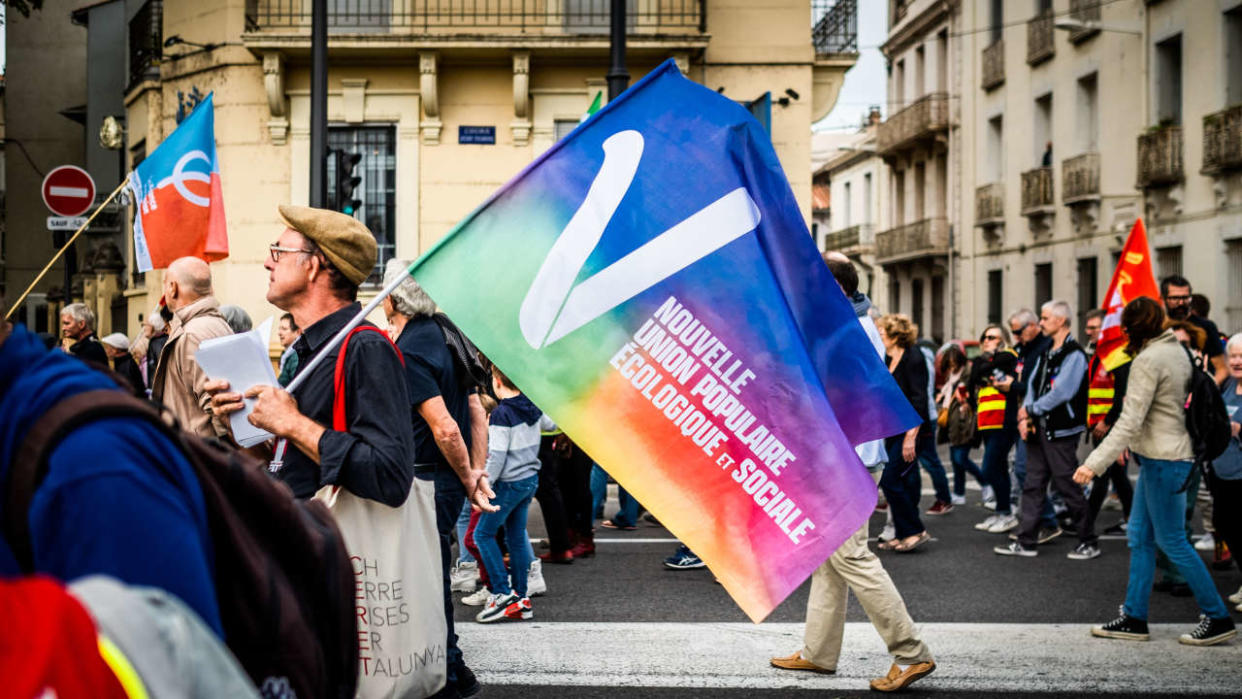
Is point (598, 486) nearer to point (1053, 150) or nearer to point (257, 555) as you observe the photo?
point (257, 555)

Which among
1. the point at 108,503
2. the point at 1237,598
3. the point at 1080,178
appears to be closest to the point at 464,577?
the point at 1237,598

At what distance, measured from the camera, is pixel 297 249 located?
3639 millimetres

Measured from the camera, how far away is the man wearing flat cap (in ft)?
10.5

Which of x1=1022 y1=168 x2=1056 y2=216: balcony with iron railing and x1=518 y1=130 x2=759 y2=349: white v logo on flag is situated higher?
x1=1022 y1=168 x2=1056 y2=216: balcony with iron railing

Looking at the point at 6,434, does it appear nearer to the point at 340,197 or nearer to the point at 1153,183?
the point at 340,197

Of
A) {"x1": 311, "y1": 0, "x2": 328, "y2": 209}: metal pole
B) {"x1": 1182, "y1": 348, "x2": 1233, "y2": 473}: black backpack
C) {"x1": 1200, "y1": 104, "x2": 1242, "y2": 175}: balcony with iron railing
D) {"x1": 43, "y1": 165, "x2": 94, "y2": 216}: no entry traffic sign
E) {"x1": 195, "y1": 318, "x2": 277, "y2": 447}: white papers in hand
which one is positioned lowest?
{"x1": 1182, "y1": 348, "x2": 1233, "y2": 473}: black backpack

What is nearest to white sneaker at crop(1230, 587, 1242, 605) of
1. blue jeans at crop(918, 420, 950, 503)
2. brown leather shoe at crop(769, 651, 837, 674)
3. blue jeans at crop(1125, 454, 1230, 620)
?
blue jeans at crop(1125, 454, 1230, 620)

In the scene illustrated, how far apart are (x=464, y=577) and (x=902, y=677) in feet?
10.8

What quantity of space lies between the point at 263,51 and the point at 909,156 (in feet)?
88.9

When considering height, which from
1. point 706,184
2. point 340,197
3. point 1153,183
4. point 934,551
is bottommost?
point 934,551

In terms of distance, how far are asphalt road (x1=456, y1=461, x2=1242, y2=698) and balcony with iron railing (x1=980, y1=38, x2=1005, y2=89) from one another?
85.7ft

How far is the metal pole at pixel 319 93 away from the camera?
11.4 m

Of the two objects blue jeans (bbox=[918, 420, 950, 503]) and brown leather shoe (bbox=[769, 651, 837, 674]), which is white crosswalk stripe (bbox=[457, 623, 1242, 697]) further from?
blue jeans (bbox=[918, 420, 950, 503])

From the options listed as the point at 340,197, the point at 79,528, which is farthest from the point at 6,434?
the point at 340,197
